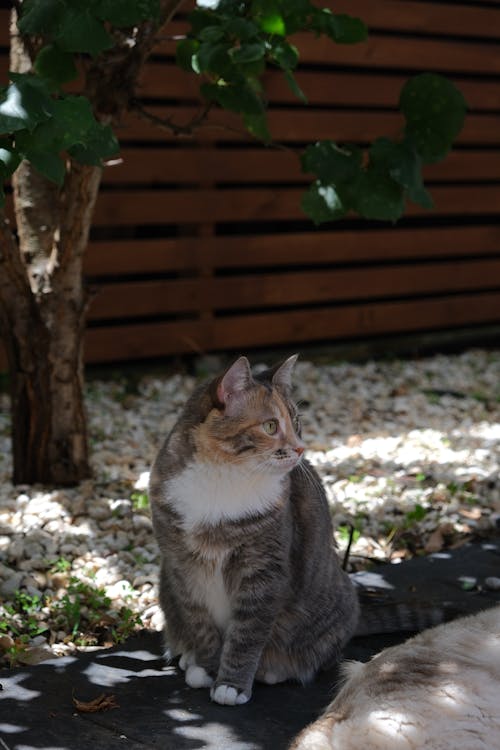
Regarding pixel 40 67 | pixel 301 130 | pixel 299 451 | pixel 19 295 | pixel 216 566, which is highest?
pixel 301 130

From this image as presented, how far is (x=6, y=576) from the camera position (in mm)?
3963

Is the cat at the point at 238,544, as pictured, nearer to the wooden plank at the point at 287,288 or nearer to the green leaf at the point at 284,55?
the green leaf at the point at 284,55

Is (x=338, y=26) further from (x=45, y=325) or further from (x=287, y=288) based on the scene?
(x=287, y=288)

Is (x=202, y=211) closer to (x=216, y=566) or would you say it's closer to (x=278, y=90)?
(x=278, y=90)

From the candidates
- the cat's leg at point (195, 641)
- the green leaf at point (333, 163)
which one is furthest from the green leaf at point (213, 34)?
the cat's leg at point (195, 641)

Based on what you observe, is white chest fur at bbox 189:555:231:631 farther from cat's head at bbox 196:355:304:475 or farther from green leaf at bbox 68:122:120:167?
green leaf at bbox 68:122:120:167

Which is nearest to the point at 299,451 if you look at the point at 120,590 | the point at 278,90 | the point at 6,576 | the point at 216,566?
the point at 216,566

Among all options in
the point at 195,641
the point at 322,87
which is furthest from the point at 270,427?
the point at 322,87

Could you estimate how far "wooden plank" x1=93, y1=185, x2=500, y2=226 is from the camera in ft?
22.5

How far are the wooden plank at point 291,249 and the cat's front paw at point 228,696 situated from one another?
13.6 feet

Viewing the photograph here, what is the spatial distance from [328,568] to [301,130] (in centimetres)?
466

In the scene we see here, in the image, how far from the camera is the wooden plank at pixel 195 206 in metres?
6.86

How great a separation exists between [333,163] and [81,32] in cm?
115

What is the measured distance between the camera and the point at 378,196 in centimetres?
383
